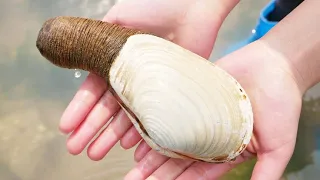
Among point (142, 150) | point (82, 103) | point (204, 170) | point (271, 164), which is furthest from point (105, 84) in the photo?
point (271, 164)

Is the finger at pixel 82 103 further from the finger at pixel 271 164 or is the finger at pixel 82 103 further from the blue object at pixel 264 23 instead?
Answer: the blue object at pixel 264 23

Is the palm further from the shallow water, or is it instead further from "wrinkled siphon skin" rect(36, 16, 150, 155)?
the shallow water

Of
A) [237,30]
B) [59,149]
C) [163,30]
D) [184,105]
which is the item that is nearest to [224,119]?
[184,105]

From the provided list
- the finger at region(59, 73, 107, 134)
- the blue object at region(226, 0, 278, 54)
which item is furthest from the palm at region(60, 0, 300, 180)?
the blue object at region(226, 0, 278, 54)

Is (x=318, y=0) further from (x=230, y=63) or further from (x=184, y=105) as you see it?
(x=184, y=105)

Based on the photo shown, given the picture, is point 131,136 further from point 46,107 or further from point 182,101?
point 46,107

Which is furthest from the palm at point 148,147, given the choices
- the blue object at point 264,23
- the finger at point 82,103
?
the blue object at point 264,23
